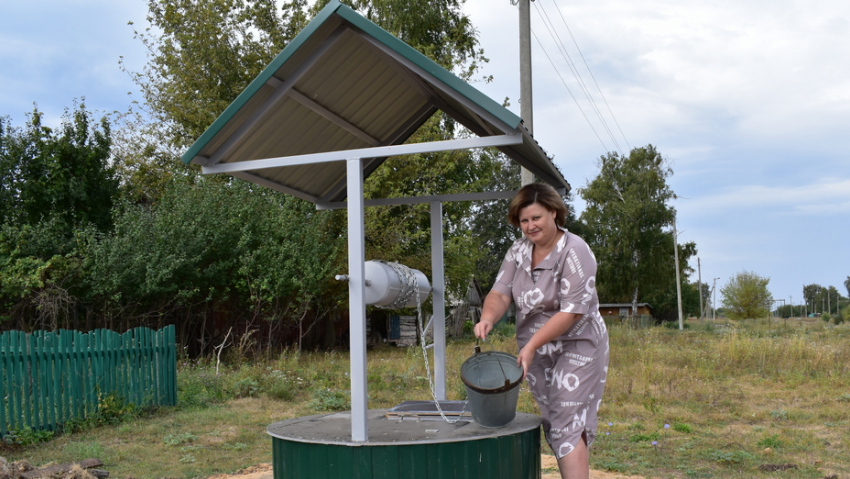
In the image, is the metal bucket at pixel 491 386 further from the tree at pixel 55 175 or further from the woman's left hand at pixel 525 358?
the tree at pixel 55 175

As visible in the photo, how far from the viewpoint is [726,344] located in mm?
14297

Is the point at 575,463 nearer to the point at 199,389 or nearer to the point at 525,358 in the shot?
the point at 525,358

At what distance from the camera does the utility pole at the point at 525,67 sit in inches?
412

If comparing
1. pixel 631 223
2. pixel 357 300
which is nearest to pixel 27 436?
pixel 357 300

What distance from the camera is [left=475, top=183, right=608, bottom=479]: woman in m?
3.37

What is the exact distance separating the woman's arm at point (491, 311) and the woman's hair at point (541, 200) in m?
0.44

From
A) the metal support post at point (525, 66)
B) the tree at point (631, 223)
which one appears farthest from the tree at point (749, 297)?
the metal support post at point (525, 66)

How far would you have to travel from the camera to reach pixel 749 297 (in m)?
40.5

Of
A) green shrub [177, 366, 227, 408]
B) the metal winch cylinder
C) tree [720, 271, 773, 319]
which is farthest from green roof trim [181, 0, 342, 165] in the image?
tree [720, 271, 773, 319]

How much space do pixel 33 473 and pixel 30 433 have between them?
97.5 inches

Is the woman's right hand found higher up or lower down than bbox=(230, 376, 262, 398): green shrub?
higher up

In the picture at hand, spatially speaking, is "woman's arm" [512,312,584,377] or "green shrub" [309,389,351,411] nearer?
"woman's arm" [512,312,584,377]

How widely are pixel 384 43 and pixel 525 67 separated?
762cm

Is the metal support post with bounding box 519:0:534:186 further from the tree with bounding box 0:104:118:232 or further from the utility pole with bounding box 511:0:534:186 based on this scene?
the tree with bounding box 0:104:118:232
